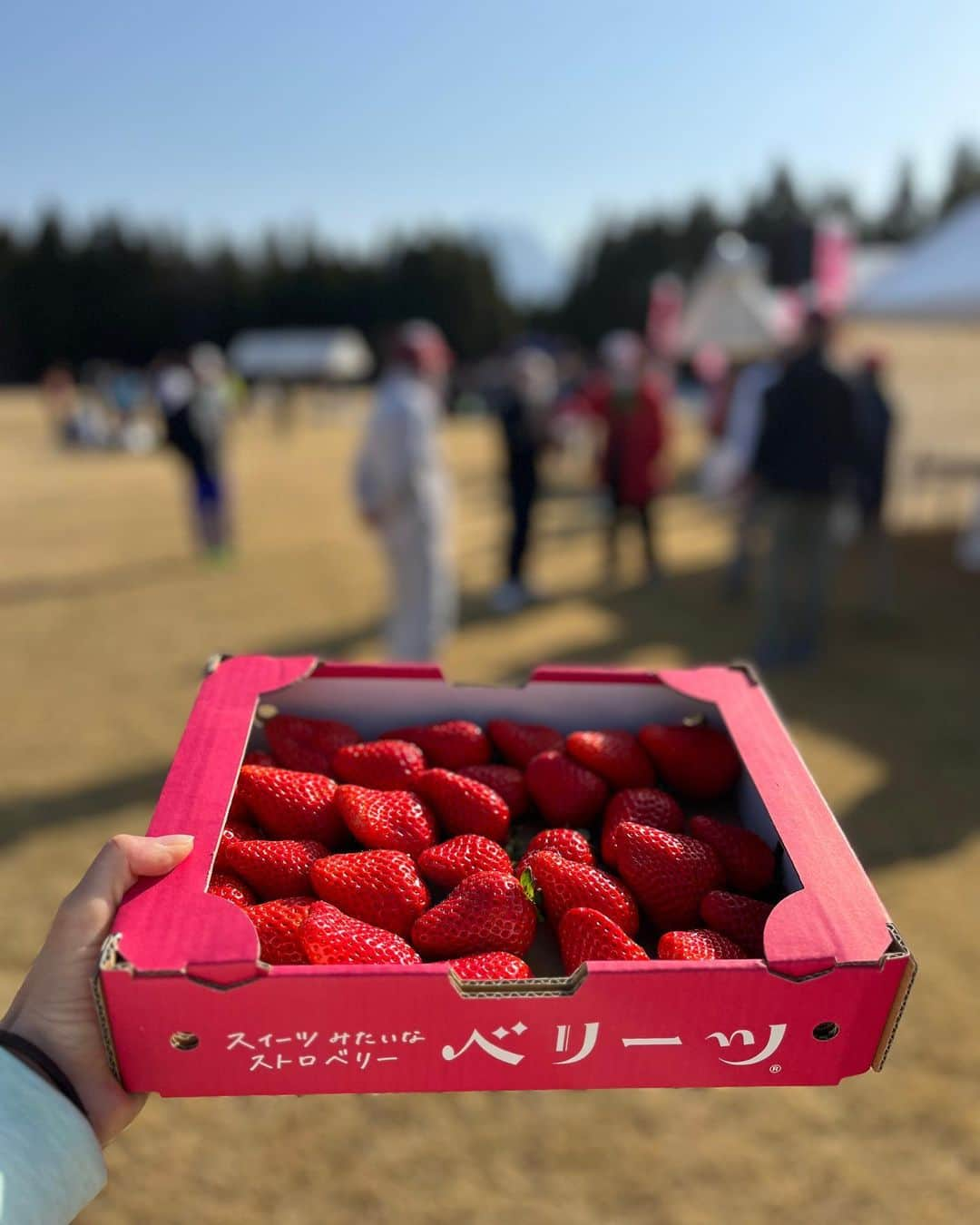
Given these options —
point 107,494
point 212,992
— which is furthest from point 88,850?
point 107,494

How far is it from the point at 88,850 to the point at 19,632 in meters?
3.40

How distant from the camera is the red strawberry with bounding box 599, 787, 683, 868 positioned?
129 cm

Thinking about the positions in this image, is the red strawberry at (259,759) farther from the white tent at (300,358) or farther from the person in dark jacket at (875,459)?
the white tent at (300,358)

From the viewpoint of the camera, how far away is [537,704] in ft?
5.09

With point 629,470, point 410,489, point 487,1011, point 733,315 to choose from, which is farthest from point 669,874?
point 733,315

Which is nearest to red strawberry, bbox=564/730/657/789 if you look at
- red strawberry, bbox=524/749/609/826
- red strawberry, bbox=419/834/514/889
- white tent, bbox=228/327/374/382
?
red strawberry, bbox=524/749/609/826

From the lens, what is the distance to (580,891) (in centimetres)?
116

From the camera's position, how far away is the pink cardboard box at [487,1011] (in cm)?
92

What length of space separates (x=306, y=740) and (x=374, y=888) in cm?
34

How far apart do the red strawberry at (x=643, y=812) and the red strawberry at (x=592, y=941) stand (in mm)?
166

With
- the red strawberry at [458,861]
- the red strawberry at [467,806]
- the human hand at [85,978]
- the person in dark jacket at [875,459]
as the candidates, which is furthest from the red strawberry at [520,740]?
the person in dark jacket at [875,459]

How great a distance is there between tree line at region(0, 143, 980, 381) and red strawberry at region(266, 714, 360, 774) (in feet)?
149

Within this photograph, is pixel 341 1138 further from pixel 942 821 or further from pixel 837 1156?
pixel 942 821

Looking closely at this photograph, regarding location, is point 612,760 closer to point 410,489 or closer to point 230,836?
point 230,836
